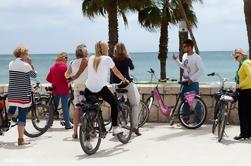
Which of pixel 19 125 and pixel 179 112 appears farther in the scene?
pixel 179 112

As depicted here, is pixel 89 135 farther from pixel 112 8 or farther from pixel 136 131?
pixel 112 8

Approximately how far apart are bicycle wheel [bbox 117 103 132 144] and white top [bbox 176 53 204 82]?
75.1 inches

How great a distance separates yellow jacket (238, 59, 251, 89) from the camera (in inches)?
370

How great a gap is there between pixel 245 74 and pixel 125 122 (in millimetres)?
2113

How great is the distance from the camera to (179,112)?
1112 centimetres

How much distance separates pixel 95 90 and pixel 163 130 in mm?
2533

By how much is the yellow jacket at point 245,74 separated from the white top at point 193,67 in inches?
58.9

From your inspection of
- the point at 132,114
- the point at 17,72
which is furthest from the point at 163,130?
the point at 17,72

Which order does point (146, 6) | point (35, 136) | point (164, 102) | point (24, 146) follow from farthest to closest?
point (146, 6)
point (164, 102)
point (35, 136)
point (24, 146)

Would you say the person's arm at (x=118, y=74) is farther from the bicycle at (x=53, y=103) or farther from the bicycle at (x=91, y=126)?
the bicycle at (x=53, y=103)

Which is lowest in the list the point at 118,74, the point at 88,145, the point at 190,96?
the point at 88,145

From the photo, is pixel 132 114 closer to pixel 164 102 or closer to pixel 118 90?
pixel 118 90

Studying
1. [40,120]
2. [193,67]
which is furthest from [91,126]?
[193,67]

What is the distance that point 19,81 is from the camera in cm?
927
